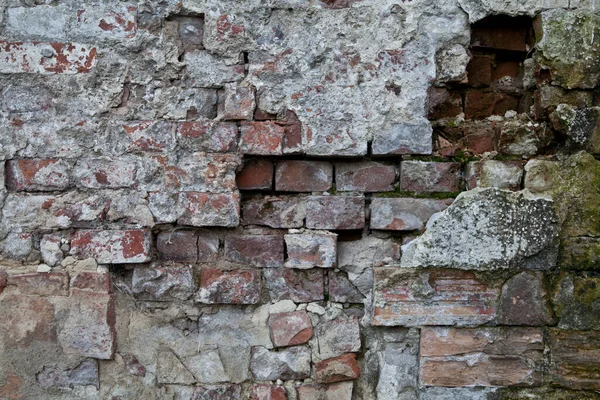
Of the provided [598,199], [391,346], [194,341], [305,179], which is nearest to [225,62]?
[305,179]

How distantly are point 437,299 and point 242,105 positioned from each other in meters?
0.91

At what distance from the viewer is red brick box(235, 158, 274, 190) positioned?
1.85 meters

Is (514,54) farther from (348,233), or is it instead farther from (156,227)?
(156,227)

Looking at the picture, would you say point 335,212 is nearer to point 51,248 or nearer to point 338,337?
point 338,337

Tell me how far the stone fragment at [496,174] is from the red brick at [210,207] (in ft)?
2.61

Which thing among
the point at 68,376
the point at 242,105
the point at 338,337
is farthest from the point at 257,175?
the point at 68,376

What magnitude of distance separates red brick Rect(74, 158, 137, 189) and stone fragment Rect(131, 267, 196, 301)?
30 centimetres

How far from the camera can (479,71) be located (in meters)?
1.89

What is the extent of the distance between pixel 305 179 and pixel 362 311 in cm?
49

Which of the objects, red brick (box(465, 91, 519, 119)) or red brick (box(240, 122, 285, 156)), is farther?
red brick (box(465, 91, 519, 119))

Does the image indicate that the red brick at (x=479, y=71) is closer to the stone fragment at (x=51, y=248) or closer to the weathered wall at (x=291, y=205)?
the weathered wall at (x=291, y=205)

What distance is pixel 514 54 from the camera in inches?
74.7

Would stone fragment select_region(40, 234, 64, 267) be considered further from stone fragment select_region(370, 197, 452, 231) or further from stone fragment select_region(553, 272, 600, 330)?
stone fragment select_region(553, 272, 600, 330)

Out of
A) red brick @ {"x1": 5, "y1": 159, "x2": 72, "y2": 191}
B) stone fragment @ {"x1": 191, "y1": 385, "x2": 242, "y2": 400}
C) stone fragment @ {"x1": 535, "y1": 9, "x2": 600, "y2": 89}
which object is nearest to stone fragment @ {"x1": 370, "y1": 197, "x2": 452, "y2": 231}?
stone fragment @ {"x1": 535, "y1": 9, "x2": 600, "y2": 89}
